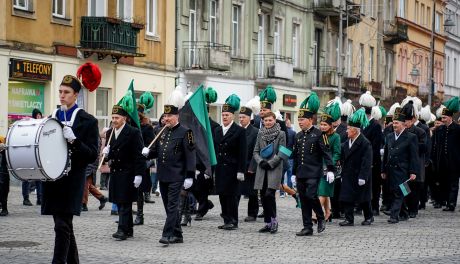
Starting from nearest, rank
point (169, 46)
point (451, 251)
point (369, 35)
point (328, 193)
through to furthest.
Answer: point (451, 251) → point (328, 193) → point (169, 46) → point (369, 35)

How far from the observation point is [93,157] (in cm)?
987

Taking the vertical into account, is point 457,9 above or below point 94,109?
above

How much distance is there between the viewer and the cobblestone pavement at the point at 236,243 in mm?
12273

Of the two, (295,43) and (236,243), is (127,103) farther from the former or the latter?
(295,43)

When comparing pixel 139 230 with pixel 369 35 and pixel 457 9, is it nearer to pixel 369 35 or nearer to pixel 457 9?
pixel 369 35

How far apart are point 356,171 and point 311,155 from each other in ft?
7.28

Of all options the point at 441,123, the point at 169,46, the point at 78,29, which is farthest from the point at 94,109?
the point at 441,123

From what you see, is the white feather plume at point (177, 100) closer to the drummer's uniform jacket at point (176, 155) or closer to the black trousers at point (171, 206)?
the drummer's uniform jacket at point (176, 155)

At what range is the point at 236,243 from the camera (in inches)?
550

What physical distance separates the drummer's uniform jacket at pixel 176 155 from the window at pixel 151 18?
19.0 meters

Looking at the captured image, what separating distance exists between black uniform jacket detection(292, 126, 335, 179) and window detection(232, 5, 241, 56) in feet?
77.0

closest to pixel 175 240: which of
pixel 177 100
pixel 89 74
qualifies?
pixel 177 100

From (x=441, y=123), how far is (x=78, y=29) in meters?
11.1

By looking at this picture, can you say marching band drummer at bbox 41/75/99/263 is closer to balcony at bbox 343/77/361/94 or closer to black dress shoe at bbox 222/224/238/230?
black dress shoe at bbox 222/224/238/230
